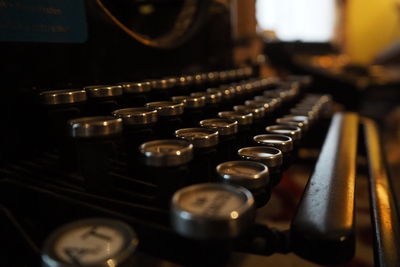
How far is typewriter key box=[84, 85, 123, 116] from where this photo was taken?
0.59 meters

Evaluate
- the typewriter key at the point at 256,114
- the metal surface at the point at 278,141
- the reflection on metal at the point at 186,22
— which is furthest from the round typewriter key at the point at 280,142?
the reflection on metal at the point at 186,22

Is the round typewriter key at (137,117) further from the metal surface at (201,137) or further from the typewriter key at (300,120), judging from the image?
the typewriter key at (300,120)

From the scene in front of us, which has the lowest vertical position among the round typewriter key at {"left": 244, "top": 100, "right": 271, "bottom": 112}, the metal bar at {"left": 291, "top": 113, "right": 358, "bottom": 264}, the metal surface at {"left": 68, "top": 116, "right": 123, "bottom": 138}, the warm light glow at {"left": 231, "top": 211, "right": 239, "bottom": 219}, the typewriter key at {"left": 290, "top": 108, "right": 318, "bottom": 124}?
the metal bar at {"left": 291, "top": 113, "right": 358, "bottom": 264}

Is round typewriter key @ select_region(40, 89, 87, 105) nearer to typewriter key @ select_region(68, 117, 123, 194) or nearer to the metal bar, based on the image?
typewriter key @ select_region(68, 117, 123, 194)

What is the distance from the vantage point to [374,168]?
747 mm

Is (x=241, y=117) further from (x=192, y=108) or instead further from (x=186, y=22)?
(x=186, y=22)

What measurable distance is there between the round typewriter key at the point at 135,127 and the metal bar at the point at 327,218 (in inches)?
10.3

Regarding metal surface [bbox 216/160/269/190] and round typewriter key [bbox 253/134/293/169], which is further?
round typewriter key [bbox 253/134/293/169]

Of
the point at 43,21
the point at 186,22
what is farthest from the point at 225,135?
the point at 186,22

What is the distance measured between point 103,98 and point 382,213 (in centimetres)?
51

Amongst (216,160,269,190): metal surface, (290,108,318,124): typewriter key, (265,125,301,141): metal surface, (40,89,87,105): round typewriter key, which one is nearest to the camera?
(216,160,269,190): metal surface

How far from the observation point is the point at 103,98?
609 millimetres

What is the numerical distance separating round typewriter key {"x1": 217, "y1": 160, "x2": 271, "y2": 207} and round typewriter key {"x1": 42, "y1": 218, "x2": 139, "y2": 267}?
0.15 m

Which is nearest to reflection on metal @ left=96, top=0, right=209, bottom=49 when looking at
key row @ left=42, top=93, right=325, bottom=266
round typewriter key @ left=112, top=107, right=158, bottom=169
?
round typewriter key @ left=112, top=107, right=158, bottom=169
